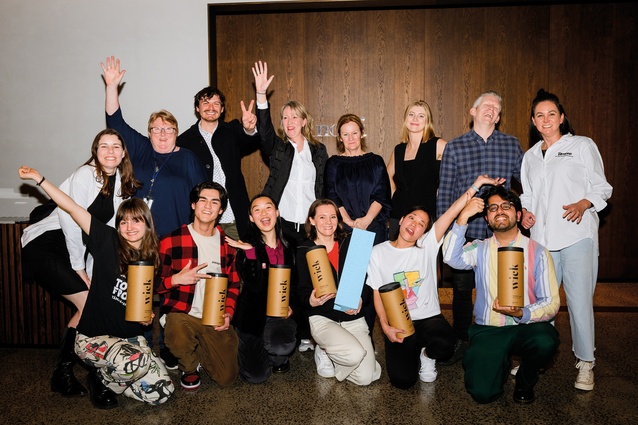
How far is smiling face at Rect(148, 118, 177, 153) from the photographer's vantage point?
10.9 feet

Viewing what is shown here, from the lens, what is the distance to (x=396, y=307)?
264cm

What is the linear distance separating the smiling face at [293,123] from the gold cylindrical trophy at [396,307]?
1.38 meters

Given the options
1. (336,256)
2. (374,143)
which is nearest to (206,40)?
(374,143)

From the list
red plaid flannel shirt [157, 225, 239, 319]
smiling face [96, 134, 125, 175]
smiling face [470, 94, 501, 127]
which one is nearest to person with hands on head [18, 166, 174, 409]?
red plaid flannel shirt [157, 225, 239, 319]

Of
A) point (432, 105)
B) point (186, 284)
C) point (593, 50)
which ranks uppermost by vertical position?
point (593, 50)

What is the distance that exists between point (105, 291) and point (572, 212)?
101 inches

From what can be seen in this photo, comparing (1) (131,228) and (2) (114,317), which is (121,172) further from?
(2) (114,317)

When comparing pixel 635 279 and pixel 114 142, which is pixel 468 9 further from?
pixel 114 142

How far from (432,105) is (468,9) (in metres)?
0.94

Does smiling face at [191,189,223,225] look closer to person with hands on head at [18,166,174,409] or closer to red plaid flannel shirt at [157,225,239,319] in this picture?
red plaid flannel shirt at [157,225,239,319]

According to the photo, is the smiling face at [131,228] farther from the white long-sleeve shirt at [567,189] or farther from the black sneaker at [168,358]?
the white long-sleeve shirt at [567,189]

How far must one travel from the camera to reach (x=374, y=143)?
4926mm

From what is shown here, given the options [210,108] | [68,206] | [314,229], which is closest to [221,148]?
[210,108]

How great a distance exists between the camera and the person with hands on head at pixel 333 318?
9.33ft
